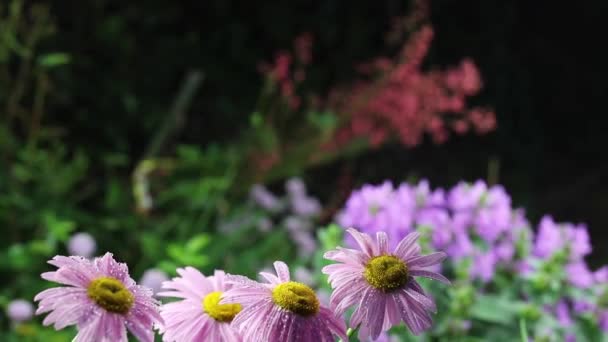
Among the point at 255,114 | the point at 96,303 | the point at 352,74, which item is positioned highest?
the point at 352,74

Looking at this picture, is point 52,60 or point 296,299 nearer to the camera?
point 296,299

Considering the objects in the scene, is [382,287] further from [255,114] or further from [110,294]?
[255,114]

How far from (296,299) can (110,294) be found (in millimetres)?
130

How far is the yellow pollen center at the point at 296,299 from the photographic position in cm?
53

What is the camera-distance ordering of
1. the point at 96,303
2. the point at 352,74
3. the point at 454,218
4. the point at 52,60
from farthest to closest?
the point at 352,74 → the point at 52,60 → the point at 454,218 → the point at 96,303

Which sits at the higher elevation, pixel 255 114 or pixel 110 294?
pixel 255 114

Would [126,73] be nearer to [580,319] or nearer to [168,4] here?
[168,4]

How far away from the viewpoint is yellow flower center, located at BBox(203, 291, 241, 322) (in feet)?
1.91

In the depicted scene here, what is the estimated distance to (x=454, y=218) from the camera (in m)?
1.41

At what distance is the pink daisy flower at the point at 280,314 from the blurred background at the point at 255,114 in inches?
37.3

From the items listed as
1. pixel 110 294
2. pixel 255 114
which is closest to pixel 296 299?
pixel 110 294

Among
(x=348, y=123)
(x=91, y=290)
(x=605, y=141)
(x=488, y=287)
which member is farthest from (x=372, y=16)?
(x=91, y=290)

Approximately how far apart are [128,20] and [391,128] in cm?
118

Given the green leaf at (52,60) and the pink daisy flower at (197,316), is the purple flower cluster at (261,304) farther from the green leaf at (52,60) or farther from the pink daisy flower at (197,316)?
the green leaf at (52,60)
